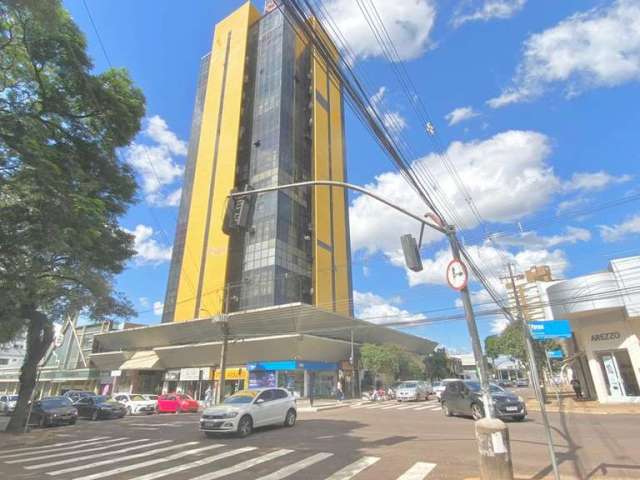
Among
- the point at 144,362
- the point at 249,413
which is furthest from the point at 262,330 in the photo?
the point at 249,413

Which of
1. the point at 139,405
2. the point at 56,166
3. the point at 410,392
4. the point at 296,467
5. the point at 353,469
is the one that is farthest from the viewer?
the point at 410,392

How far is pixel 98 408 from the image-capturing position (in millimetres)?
23938

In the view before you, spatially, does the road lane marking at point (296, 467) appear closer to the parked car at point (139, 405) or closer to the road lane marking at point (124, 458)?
the road lane marking at point (124, 458)

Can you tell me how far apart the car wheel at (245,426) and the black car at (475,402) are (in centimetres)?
885

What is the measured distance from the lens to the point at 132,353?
180 feet

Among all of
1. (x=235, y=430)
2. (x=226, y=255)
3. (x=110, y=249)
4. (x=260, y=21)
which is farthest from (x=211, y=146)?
(x=235, y=430)

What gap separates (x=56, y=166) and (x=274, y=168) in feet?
161

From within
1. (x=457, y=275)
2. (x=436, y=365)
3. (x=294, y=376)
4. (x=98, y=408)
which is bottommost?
(x=98, y=408)

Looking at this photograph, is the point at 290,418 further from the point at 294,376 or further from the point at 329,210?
the point at 329,210

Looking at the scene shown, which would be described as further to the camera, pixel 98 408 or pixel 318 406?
pixel 318 406

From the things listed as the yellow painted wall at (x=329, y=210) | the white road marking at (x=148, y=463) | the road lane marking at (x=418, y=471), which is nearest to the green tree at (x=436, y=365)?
the yellow painted wall at (x=329, y=210)

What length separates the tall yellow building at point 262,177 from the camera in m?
55.6

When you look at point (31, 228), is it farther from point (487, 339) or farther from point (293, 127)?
point (487, 339)

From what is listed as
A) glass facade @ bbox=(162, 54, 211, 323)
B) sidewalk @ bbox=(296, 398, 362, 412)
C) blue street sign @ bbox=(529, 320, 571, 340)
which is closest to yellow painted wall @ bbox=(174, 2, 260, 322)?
glass facade @ bbox=(162, 54, 211, 323)
